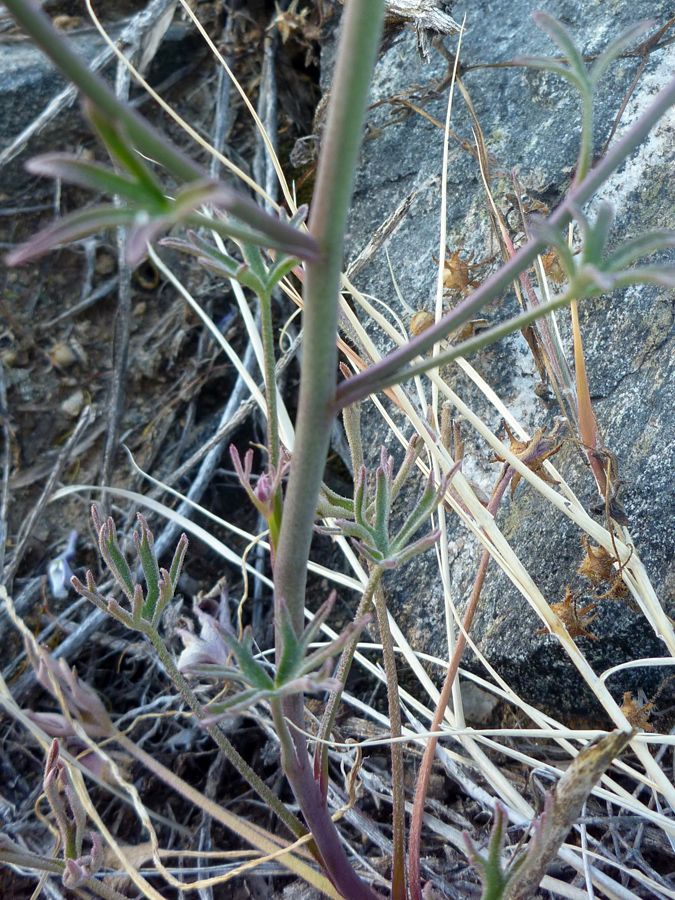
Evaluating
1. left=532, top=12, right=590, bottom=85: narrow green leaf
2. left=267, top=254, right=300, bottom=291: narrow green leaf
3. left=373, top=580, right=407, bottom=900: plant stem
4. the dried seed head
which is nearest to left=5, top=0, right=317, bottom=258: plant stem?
left=267, top=254, right=300, bottom=291: narrow green leaf

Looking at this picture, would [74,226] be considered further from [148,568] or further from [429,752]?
[429,752]

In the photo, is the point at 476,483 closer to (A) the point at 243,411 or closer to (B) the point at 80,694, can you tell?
(A) the point at 243,411

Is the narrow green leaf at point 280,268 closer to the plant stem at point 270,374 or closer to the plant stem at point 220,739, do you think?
the plant stem at point 270,374

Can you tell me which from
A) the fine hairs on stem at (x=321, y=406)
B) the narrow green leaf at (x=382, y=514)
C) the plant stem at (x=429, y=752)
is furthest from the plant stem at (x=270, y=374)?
the plant stem at (x=429, y=752)

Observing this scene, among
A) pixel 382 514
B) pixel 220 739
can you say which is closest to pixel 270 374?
pixel 382 514

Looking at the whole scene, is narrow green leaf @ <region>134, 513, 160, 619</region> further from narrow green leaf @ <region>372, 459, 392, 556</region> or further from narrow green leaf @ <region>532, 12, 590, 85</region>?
narrow green leaf @ <region>532, 12, 590, 85</region>

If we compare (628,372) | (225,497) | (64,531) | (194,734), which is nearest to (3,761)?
(194,734)
